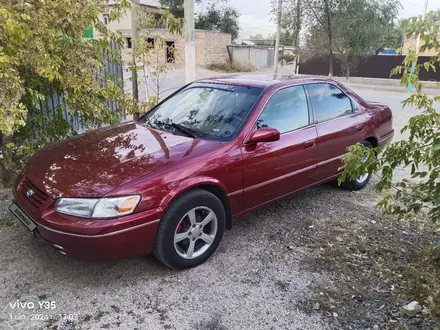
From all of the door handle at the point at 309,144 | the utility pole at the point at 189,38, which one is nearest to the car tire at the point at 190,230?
the door handle at the point at 309,144

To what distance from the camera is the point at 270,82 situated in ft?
13.0

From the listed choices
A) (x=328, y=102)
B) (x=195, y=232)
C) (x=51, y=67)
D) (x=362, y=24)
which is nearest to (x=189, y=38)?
(x=328, y=102)

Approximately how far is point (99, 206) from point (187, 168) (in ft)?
2.47

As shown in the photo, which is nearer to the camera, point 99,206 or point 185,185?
point 99,206

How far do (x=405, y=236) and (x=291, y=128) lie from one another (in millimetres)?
1681

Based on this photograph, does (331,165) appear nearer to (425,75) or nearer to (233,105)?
(233,105)

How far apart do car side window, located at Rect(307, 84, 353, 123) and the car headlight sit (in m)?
2.49

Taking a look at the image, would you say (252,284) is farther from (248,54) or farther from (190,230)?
(248,54)

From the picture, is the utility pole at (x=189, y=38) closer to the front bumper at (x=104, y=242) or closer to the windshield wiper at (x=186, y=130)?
the windshield wiper at (x=186, y=130)

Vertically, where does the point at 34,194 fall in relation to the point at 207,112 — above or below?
below

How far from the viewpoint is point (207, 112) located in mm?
3799

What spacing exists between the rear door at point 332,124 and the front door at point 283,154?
0.50 ft

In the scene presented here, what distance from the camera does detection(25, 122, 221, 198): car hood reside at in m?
2.80

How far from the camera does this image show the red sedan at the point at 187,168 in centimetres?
270
